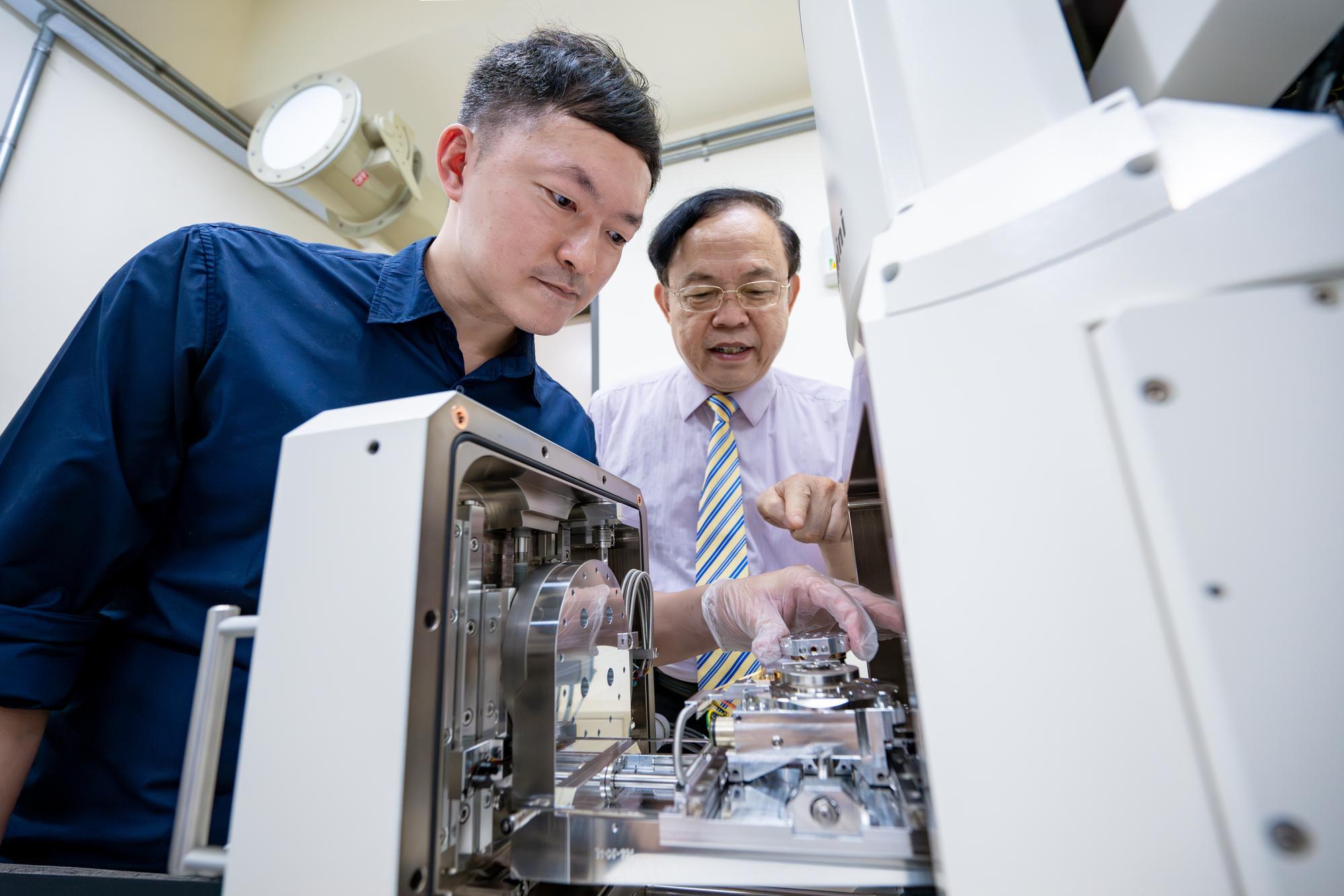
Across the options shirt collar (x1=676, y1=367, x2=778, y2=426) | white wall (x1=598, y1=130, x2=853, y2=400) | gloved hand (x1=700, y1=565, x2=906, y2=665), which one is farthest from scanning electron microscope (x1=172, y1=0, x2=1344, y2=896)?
white wall (x1=598, y1=130, x2=853, y2=400)

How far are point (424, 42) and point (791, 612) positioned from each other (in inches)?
89.8

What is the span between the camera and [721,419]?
1.65 meters

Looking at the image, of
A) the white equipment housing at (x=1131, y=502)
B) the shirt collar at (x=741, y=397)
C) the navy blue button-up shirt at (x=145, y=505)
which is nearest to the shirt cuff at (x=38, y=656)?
the navy blue button-up shirt at (x=145, y=505)

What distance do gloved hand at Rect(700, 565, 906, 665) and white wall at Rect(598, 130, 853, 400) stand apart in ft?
4.75

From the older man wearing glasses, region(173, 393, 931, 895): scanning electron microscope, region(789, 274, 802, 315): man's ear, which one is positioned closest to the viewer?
region(173, 393, 931, 895): scanning electron microscope

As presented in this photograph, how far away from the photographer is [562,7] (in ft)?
6.77

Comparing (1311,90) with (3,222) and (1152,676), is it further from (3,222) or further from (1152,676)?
(3,222)

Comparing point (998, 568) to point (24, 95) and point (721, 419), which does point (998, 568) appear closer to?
point (721, 419)

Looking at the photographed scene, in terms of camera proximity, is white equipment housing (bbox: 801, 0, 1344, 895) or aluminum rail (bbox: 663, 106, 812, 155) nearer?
white equipment housing (bbox: 801, 0, 1344, 895)

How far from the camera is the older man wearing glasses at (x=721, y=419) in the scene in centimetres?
153

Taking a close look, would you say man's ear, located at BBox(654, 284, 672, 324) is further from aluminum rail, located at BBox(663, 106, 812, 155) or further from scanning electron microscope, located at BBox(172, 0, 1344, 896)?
scanning electron microscope, located at BBox(172, 0, 1344, 896)

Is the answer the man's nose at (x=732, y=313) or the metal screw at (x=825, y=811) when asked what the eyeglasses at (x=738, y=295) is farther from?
the metal screw at (x=825, y=811)

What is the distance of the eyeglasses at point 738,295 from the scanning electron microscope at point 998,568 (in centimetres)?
98

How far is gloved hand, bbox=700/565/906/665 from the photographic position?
2.55ft
